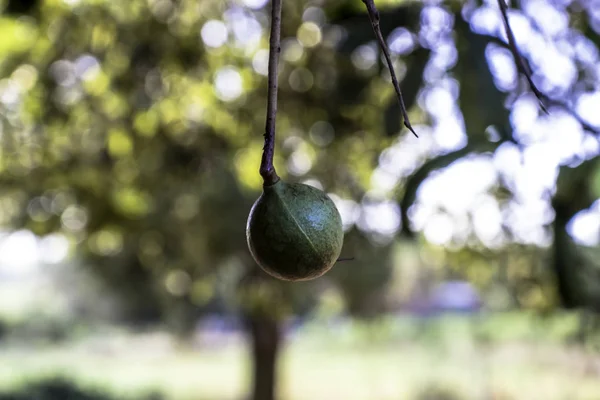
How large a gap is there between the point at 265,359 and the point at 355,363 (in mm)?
6911

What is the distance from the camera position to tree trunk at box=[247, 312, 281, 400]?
8023mm

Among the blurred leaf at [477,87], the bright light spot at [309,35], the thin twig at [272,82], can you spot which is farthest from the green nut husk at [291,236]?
the bright light spot at [309,35]

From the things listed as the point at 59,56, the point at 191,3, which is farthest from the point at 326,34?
the point at 59,56

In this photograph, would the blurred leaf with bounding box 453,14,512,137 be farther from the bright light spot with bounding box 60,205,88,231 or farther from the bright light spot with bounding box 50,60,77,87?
the bright light spot with bounding box 60,205,88,231

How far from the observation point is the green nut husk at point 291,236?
0.77m

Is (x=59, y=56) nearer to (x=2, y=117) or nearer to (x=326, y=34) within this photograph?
(x=2, y=117)

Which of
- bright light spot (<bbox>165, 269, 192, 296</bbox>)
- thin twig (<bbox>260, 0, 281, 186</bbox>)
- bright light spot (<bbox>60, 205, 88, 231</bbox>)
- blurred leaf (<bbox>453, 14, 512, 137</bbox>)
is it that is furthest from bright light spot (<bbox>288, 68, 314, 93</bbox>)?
bright light spot (<bbox>165, 269, 192, 296</bbox>)

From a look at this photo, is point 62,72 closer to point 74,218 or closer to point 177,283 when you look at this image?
point 74,218

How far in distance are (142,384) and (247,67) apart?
10.1 m

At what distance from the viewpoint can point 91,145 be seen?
461 cm

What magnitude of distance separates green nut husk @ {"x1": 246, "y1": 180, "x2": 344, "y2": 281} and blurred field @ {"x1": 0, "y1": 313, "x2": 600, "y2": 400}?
30.0ft

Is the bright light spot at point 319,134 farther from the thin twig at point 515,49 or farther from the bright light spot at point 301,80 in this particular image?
the thin twig at point 515,49

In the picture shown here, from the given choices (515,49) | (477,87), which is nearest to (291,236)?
(515,49)

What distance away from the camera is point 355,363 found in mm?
14578
